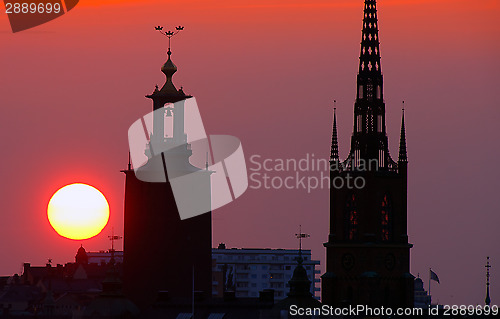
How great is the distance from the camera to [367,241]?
179 metres

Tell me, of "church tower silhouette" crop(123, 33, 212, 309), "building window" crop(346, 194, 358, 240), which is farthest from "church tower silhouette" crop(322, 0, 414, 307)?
"church tower silhouette" crop(123, 33, 212, 309)

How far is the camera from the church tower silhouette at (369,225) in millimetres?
178375

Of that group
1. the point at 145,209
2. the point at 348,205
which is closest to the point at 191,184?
→ the point at 145,209

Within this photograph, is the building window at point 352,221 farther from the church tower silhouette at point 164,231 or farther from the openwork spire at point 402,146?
the church tower silhouette at point 164,231

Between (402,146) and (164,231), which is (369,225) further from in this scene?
(164,231)

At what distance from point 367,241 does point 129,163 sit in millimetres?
25474

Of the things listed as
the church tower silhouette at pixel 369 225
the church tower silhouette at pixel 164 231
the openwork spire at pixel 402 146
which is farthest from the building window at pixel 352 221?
the church tower silhouette at pixel 164 231

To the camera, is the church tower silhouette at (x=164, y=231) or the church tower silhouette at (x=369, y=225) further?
the church tower silhouette at (x=369, y=225)

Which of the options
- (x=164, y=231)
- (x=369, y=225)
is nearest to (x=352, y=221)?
(x=369, y=225)

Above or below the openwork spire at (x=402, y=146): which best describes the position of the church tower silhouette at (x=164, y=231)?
below

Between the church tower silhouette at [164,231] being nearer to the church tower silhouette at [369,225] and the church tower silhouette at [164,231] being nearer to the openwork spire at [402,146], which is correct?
the church tower silhouette at [369,225]

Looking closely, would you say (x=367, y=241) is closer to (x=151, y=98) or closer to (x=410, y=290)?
A: (x=410, y=290)

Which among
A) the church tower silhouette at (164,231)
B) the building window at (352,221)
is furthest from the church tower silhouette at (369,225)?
the church tower silhouette at (164,231)

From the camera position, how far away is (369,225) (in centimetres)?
17862
